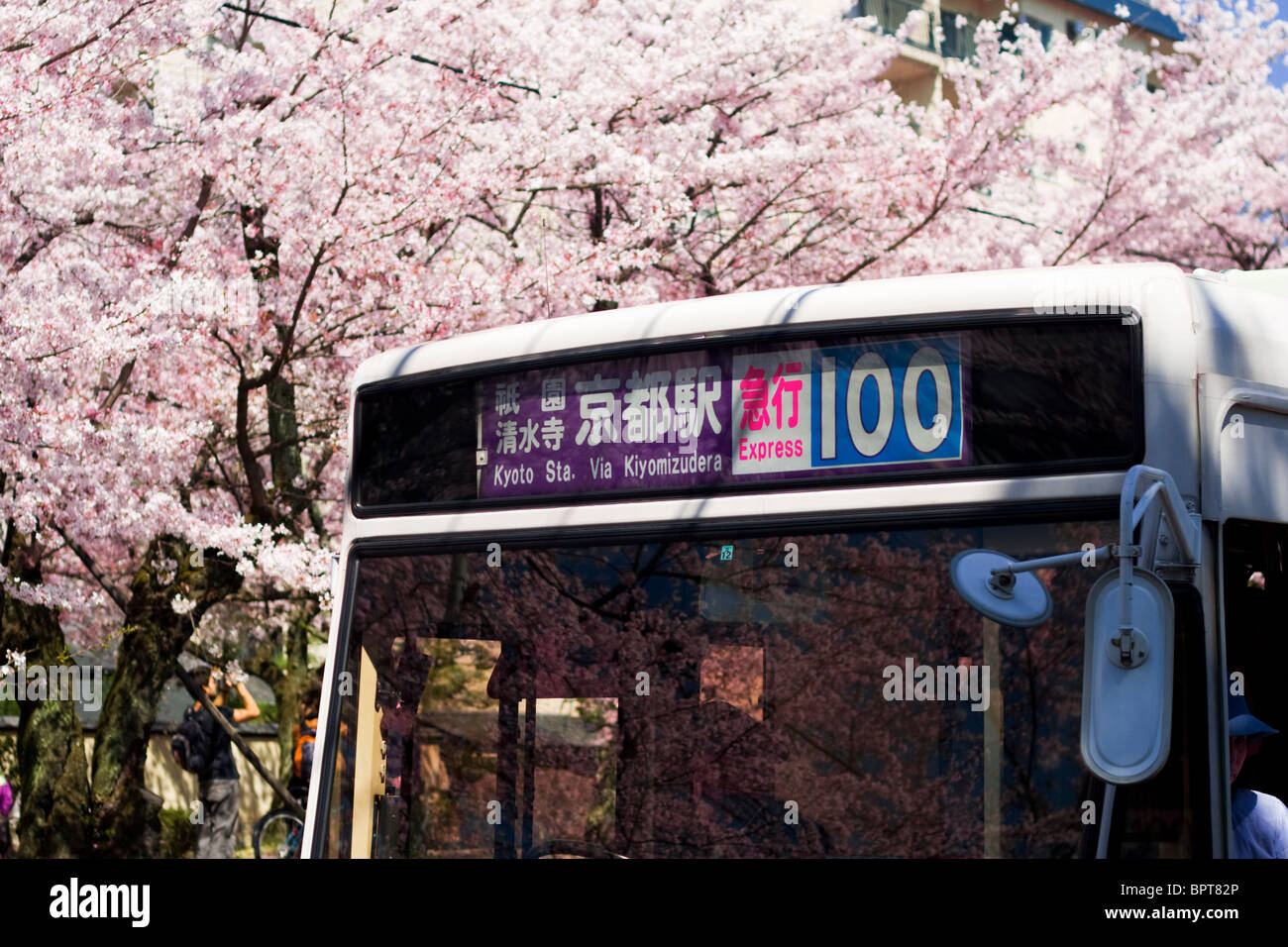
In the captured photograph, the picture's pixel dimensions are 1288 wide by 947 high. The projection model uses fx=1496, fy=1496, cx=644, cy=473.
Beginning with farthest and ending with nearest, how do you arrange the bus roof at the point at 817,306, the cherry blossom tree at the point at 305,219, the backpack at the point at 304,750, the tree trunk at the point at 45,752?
1. the backpack at the point at 304,750
2. the tree trunk at the point at 45,752
3. the cherry blossom tree at the point at 305,219
4. the bus roof at the point at 817,306

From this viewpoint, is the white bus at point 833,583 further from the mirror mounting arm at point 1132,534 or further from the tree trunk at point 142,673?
the tree trunk at point 142,673

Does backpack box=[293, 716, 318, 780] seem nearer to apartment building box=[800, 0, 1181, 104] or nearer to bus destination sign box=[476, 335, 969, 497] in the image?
bus destination sign box=[476, 335, 969, 497]

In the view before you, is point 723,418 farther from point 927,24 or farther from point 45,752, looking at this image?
point 927,24

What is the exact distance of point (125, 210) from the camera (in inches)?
423

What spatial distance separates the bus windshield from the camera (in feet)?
10.5

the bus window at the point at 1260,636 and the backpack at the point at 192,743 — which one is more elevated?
the bus window at the point at 1260,636

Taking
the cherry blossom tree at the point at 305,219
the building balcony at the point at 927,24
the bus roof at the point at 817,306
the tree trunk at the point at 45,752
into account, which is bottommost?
the tree trunk at the point at 45,752

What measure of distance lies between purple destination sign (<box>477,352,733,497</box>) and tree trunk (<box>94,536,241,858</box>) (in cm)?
640

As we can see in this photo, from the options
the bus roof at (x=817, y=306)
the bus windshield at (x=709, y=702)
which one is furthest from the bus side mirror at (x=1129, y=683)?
the bus roof at (x=817, y=306)

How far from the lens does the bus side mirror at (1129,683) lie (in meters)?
2.61

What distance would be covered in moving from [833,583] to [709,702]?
1.35ft
